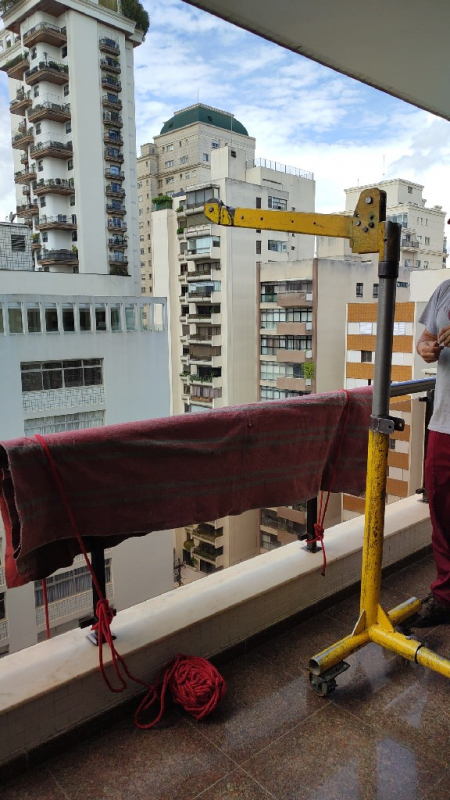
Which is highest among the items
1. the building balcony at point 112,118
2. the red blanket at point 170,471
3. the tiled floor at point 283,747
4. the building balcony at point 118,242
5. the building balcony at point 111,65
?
the building balcony at point 111,65

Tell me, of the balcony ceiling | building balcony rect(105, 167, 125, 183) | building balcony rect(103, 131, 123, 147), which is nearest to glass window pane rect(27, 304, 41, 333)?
building balcony rect(105, 167, 125, 183)

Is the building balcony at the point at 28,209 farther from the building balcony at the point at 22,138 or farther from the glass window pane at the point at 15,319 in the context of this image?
the glass window pane at the point at 15,319

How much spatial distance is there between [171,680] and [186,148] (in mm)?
15369

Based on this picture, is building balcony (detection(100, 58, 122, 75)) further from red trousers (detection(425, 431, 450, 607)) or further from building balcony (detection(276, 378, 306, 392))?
red trousers (detection(425, 431, 450, 607))

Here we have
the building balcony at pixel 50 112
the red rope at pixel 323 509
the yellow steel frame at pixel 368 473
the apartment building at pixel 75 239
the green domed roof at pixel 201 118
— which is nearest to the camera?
the yellow steel frame at pixel 368 473

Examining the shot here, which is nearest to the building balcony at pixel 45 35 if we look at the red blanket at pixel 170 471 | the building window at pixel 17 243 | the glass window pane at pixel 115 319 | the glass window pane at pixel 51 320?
the glass window pane at pixel 51 320

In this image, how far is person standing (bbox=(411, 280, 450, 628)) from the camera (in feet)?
5.08

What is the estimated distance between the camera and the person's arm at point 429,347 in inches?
59.9

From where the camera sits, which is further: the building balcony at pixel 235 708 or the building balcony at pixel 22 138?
the building balcony at pixel 22 138

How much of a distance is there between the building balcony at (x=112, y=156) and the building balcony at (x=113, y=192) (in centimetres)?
69

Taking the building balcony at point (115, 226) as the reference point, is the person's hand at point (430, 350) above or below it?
below

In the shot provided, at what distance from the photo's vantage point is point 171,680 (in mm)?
1270

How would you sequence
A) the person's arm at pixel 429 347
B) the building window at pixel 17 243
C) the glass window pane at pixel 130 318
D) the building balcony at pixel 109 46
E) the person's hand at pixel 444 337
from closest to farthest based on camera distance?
the person's hand at pixel 444 337 → the person's arm at pixel 429 347 → the building window at pixel 17 243 → the building balcony at pixel 109 46 → the glass window pane at pixel 130 318

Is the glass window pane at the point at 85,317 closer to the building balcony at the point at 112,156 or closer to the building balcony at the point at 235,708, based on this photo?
the building balcony at the point at 112,156
